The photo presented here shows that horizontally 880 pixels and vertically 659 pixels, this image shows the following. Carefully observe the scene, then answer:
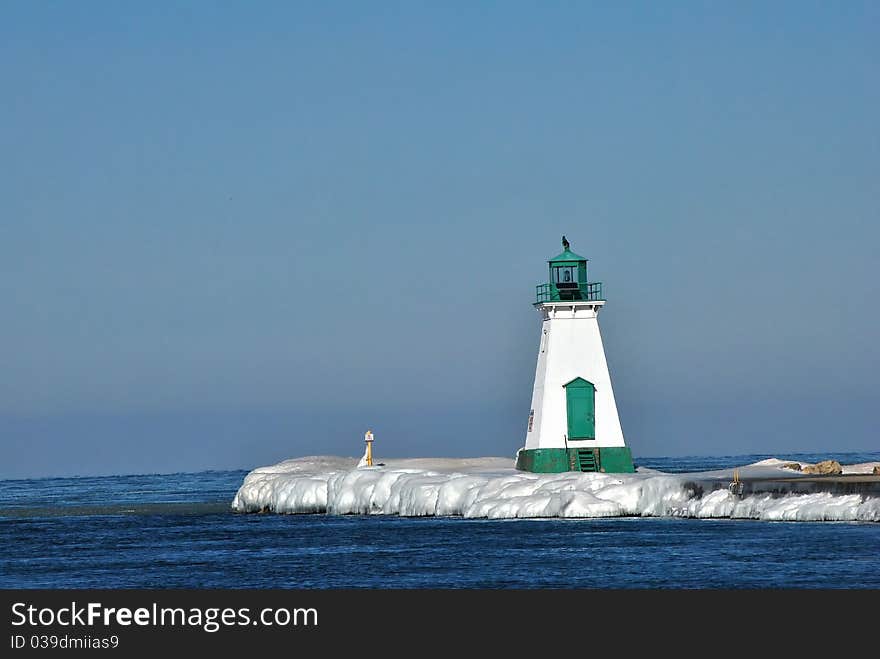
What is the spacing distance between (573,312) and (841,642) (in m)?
32.5

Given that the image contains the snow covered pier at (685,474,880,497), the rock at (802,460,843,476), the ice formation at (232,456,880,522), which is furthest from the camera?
the rock at (802,460,843,476)

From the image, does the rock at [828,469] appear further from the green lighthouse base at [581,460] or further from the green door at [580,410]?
the green door at [580,410]

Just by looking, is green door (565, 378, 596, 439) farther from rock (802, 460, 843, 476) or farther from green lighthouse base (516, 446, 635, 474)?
rock (802, 460, 843, 476)

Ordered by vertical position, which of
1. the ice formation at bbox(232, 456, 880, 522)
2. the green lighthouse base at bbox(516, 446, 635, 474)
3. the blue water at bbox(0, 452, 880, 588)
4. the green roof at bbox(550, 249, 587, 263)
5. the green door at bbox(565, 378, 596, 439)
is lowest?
the blue water at bbox(0, 452, 880, 588)

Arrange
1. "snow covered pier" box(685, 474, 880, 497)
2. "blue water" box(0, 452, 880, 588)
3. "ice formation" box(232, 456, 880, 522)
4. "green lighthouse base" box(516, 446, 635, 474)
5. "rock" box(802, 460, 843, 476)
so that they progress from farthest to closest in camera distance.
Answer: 1. "green lighthouse base" box(516, 446, 635, 474)
2. "rock" box(802, 460, 843, 476)
3. "ice formation" box(232, 456, 880, 522)
4. "snow covered pier" box(685, 474, 880, 497)
5. "blue water" box(0, 452, 880, 588)

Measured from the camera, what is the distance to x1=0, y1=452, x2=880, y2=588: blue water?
3566 centimetres

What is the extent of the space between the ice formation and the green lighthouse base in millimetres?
763

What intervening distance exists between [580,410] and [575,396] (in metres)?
0.50

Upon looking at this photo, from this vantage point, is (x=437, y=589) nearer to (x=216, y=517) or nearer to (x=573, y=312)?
Answer: (x=573, y=312)

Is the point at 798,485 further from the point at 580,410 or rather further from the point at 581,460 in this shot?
the point at 580,410

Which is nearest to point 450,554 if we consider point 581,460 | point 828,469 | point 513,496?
point 513,496

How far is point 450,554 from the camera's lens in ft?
136

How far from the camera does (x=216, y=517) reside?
6325 centimetres

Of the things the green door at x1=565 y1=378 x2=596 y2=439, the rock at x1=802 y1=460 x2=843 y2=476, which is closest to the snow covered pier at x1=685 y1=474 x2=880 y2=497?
the rock at x1=802 y1=460 x2=843 y2=476
